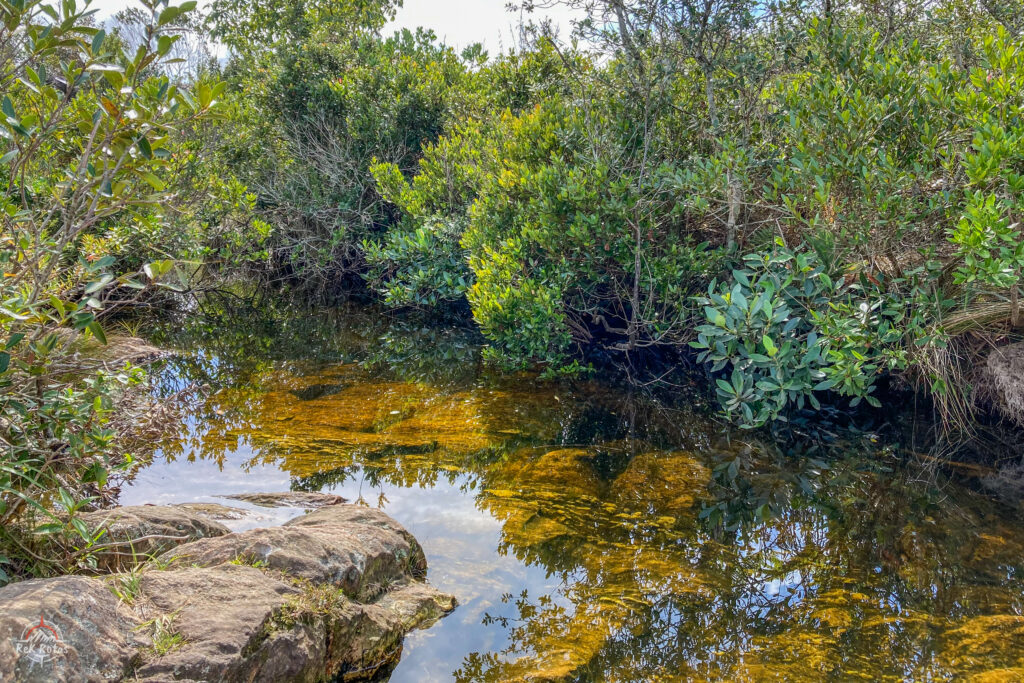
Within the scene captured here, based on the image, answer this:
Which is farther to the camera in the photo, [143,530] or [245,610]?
[143,530]

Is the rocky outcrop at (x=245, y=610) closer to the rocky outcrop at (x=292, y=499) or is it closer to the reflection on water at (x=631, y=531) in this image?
the reflection on water at (x=631, y=531)

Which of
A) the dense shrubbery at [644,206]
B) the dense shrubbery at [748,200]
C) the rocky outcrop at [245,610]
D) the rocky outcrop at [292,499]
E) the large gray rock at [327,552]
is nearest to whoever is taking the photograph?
the rocky outcrop at [245,610]

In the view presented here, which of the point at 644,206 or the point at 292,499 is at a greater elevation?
the point at 644,206

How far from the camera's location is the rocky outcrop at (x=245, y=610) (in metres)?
2.37

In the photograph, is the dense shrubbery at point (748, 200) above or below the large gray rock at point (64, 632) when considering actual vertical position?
above

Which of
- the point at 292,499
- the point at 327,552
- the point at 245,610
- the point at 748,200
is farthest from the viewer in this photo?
the point at 748,200

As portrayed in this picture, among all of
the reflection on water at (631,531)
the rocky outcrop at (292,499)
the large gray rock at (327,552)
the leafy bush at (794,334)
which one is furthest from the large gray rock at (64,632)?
the leafy bush at (794,334)

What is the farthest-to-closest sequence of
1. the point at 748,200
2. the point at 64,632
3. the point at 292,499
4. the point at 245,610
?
the point at 748,200 → the point at 292,499 → the point at 245,610 → the point at 64,632

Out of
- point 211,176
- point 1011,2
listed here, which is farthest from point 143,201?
point 211,176

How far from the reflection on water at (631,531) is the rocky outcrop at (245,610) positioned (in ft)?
0.80

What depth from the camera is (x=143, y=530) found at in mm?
3590

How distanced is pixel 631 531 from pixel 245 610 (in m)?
2.58

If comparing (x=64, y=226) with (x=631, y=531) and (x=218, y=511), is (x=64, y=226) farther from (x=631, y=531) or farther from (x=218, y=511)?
(x=631, y=531)

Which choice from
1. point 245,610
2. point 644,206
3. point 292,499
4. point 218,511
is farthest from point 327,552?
point 644,206
